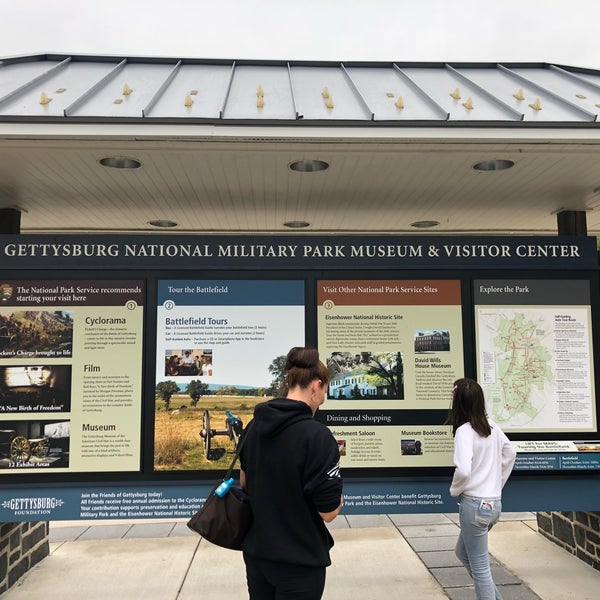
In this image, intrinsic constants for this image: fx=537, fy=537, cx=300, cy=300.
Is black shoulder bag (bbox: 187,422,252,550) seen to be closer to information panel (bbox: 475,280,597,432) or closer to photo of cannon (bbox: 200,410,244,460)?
photo of cannon (bbox: 200,410,244,460)

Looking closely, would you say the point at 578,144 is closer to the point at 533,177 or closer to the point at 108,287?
the point at 533,177

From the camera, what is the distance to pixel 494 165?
4.05 meters

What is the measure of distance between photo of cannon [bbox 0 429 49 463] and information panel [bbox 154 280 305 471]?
2.81 ft

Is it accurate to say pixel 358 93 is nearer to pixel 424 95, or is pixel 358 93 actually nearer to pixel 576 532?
pixel 424 95

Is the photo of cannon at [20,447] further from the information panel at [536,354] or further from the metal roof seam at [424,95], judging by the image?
the metal roof seam at [424,95]

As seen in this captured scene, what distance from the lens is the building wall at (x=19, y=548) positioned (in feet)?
14.7

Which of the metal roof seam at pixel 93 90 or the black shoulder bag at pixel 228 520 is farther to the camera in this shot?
the metal roof seam at pixel 93 90

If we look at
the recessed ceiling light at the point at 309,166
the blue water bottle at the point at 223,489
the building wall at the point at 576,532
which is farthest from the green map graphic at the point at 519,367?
the blue water bottle at the point at 223,489

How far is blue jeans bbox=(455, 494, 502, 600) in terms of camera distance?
132 inches

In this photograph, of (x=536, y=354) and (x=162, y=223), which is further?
(x=162, y=223)

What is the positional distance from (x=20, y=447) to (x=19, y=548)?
1.34m

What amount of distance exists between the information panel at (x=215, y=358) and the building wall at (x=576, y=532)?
3240mm

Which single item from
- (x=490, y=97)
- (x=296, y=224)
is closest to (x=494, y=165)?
(x=490, y=97)

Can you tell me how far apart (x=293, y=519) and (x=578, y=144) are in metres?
3.03
